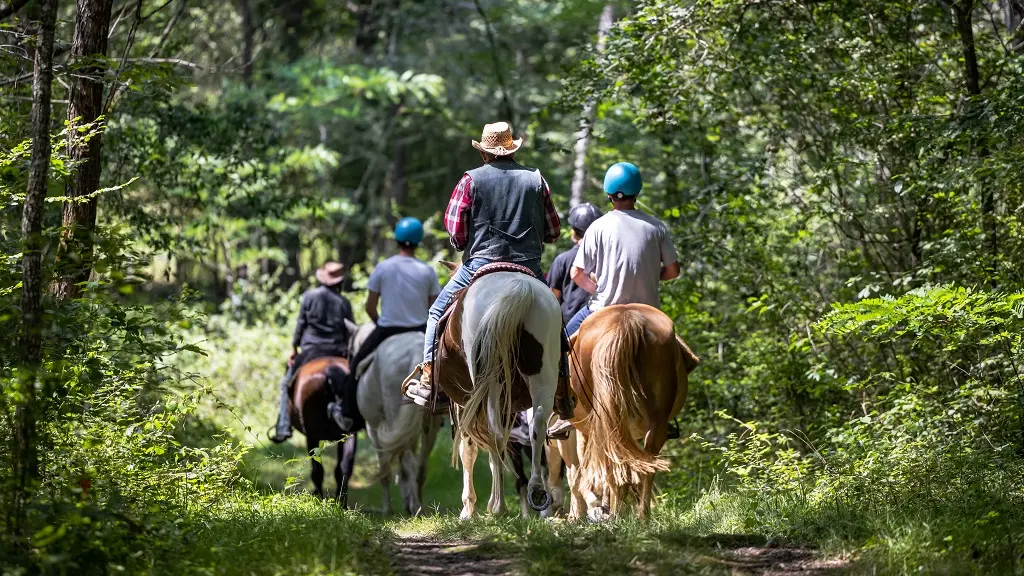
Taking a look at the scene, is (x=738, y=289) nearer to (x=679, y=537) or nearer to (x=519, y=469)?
(x=519, y=469)

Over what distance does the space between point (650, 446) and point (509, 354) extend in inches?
56.9

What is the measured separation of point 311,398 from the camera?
484 inches

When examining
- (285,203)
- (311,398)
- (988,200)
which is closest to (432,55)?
(285,203)

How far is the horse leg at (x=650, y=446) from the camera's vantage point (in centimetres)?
802

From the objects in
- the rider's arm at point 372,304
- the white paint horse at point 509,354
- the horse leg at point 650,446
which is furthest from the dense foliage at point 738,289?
the rider's arm at point 372,304

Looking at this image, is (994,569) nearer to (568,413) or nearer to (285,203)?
(568,413)

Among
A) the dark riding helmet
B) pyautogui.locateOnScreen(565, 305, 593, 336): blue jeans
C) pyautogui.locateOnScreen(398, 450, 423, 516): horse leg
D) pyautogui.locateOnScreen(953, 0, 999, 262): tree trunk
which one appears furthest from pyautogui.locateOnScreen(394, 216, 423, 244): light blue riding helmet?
pyautogui.locateOnScreen(953, 0, 999, 262): tree trunk

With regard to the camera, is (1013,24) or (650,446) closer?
(650,446)

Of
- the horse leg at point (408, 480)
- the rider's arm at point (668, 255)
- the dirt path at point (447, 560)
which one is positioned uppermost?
the rider's arm at point (668, 255)

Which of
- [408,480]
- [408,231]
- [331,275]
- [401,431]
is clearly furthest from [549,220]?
[331,275]

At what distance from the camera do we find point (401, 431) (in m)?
10.8

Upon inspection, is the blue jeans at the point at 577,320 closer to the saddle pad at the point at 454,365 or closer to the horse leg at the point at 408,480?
the saddle pad at the point at 454,365

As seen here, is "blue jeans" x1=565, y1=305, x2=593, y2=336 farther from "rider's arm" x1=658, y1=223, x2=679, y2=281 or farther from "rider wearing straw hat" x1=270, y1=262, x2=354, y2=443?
"rider wearing straw hat" x1=270, y1=262, x2=354, y2=443

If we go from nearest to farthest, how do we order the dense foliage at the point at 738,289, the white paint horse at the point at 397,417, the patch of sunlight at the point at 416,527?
the dense foliage at the point at 738,289 < the patch of sunlight at the point at 416,527 < the white paint horse at the point at 397,417
